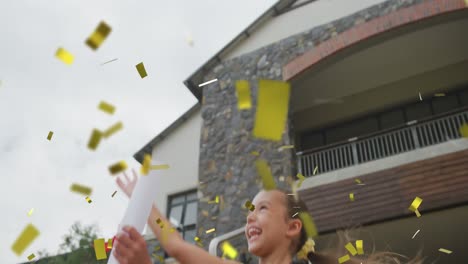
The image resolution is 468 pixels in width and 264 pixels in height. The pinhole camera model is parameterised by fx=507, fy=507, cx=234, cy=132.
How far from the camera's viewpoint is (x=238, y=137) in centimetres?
841

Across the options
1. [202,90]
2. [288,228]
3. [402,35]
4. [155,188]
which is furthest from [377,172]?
[155,188]

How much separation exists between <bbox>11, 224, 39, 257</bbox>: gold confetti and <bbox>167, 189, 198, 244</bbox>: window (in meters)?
8.10

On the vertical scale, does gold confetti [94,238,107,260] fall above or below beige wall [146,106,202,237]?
below

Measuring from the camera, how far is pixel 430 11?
24.4 feet

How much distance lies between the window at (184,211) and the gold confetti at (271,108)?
858 centimetres

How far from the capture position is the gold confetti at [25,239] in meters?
1.59

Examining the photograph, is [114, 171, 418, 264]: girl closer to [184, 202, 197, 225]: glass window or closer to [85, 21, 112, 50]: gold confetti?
[85, 21, 112, 50]: gold confetti

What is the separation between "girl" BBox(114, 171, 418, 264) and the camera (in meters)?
1.80

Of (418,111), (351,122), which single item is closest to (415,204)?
(418,111)

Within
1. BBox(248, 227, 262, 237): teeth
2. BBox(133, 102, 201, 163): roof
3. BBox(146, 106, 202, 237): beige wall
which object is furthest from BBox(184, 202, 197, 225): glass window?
BBox(248, 227, 262, 237): teeth

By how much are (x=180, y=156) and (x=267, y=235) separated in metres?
8.53

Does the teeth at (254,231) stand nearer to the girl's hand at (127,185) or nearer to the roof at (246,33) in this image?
the girl's hand at (127,185)

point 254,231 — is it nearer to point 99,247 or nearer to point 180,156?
point 99,247

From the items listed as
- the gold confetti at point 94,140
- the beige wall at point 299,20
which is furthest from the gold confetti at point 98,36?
the beige wall at point 299,20
